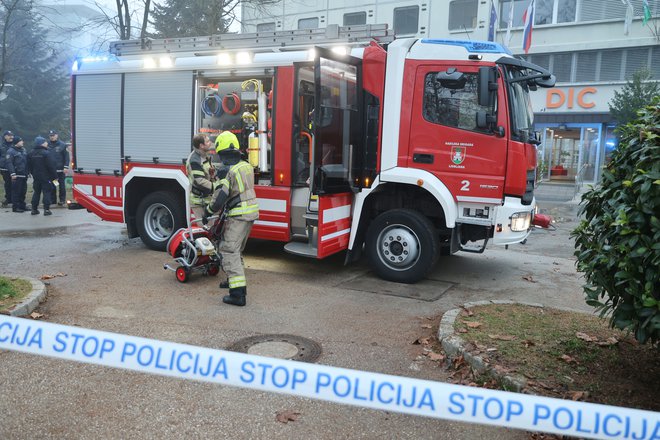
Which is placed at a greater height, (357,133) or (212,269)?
(357,133)

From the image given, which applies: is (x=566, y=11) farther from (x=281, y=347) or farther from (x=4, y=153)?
(x=281, y=347)

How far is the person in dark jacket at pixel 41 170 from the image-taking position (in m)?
12.8

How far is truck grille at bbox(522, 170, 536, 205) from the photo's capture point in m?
6.61

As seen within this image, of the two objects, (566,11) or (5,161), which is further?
(566,11)

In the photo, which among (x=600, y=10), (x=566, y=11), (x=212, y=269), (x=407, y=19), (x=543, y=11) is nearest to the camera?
(x=212, y=269)

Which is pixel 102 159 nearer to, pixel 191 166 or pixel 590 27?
pixel 191 166

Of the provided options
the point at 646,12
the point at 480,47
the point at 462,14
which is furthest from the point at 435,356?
the point at 462,14

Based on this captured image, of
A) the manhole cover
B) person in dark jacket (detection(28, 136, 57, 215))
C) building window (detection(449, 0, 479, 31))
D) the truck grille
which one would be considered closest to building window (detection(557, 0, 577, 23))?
building window (detection(449, 0, 479, 31))

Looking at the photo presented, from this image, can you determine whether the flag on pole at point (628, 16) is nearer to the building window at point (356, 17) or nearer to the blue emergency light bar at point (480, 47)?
the building window at point (356, 17)

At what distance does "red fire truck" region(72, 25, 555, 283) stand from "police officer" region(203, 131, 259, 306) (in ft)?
3.35

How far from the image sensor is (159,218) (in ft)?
28.7

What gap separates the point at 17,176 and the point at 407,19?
21.7 meters

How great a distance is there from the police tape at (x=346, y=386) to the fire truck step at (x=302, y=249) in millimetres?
4489

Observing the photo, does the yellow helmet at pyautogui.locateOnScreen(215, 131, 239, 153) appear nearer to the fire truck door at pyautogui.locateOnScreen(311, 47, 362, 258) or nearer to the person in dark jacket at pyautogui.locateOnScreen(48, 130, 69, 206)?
the fire truck door at pyautogui.locateOnScreen(311, 47, 362, 258)
